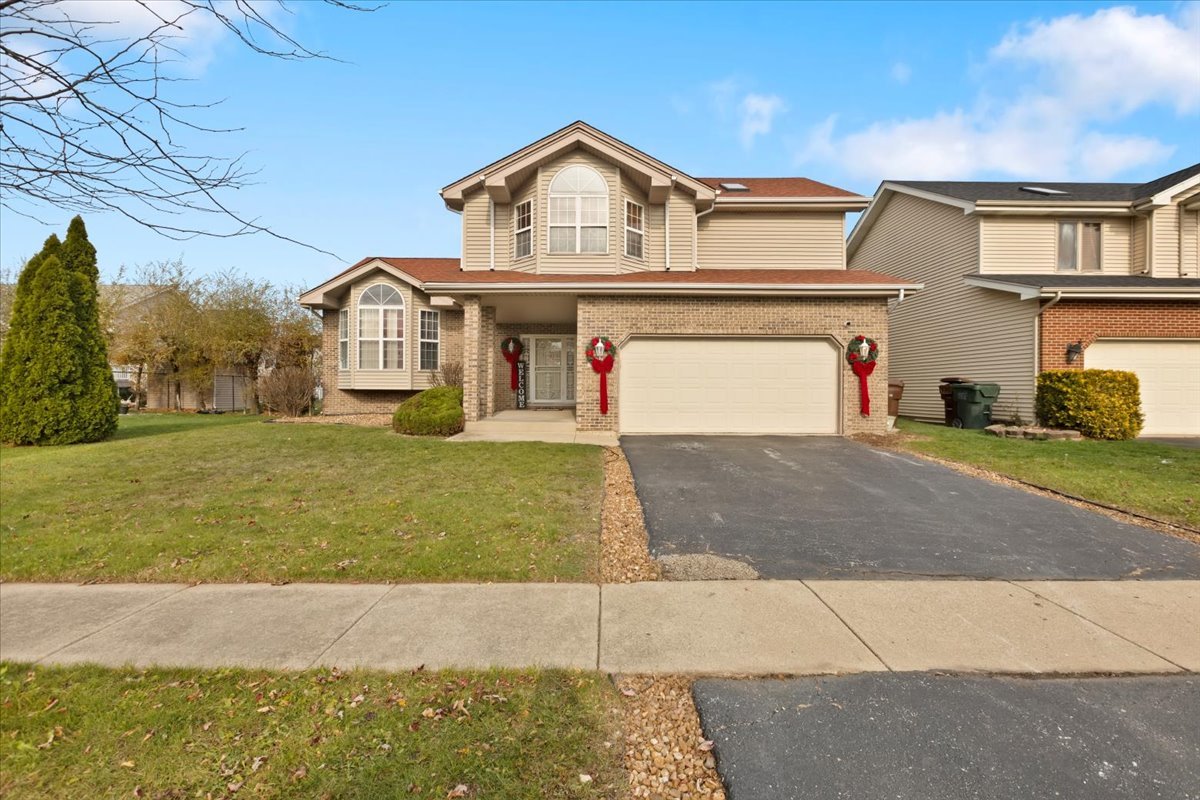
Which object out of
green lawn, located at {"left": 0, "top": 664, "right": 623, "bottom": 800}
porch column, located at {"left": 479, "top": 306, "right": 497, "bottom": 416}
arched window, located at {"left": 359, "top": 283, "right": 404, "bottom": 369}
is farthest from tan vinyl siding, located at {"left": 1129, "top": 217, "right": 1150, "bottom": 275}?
arched window, located at {"left": 359, "top": 283, "right": 404, "bottom": 369}

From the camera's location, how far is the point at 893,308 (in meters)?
19.0

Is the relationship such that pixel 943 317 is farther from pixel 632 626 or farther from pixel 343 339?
pixel 343 339

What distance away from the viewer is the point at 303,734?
242cm

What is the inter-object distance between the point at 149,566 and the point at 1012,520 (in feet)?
28.7

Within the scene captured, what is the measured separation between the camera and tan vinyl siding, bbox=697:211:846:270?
15438 millimetres

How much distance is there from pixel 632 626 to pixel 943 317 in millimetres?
16800

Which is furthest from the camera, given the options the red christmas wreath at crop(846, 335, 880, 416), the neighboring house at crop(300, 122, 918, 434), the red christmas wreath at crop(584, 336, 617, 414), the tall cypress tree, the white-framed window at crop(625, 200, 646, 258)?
the white-framed window at crop(625, 200, 646, 258)

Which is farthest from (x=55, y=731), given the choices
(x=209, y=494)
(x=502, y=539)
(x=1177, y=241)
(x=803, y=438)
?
(x=1177, y=241)

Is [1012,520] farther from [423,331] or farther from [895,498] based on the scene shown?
[423,331]

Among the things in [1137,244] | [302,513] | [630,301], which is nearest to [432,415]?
[630,301]

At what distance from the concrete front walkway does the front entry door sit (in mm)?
2249

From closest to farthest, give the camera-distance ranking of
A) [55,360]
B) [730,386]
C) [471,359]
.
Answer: [55,360] → [730,386] → [471,359]

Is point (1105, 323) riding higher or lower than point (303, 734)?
higher

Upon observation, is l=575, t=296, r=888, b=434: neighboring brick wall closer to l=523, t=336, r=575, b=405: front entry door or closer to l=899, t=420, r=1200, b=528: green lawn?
l=899, t=420, r=1200, b=528: green lawn
